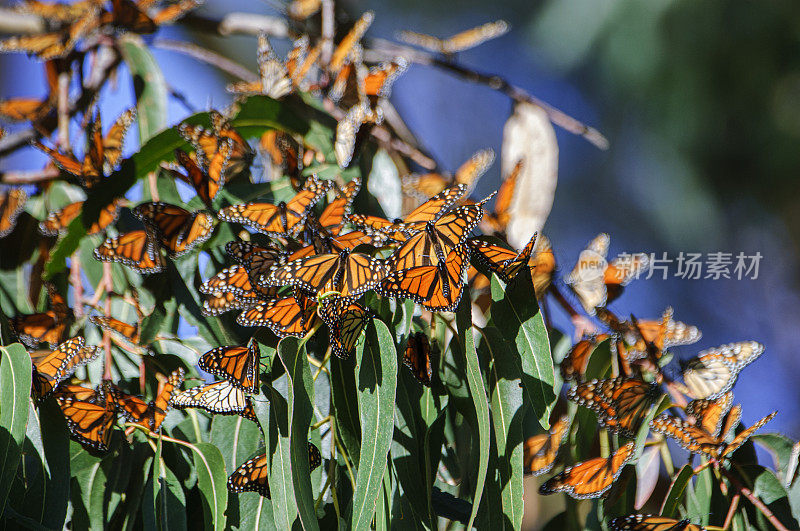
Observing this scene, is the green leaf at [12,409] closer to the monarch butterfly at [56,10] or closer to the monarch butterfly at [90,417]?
the monarch butterfly at [90,417]

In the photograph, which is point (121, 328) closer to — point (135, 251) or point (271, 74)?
point (135, 251)

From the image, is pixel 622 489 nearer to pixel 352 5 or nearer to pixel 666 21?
pixel 352 5

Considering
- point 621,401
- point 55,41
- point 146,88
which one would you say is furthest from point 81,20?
point 621,401

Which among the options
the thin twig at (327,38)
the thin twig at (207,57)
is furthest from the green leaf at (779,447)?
the thin twig at (207,57)

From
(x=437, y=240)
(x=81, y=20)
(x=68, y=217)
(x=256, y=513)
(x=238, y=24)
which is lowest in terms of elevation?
(x=256, y=513)

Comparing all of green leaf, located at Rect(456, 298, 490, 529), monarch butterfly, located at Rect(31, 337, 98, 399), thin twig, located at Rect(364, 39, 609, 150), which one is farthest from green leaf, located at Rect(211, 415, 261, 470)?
thin twig, located at Rect(364, 39, 609, 150)

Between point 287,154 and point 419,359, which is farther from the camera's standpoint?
point 287,154
